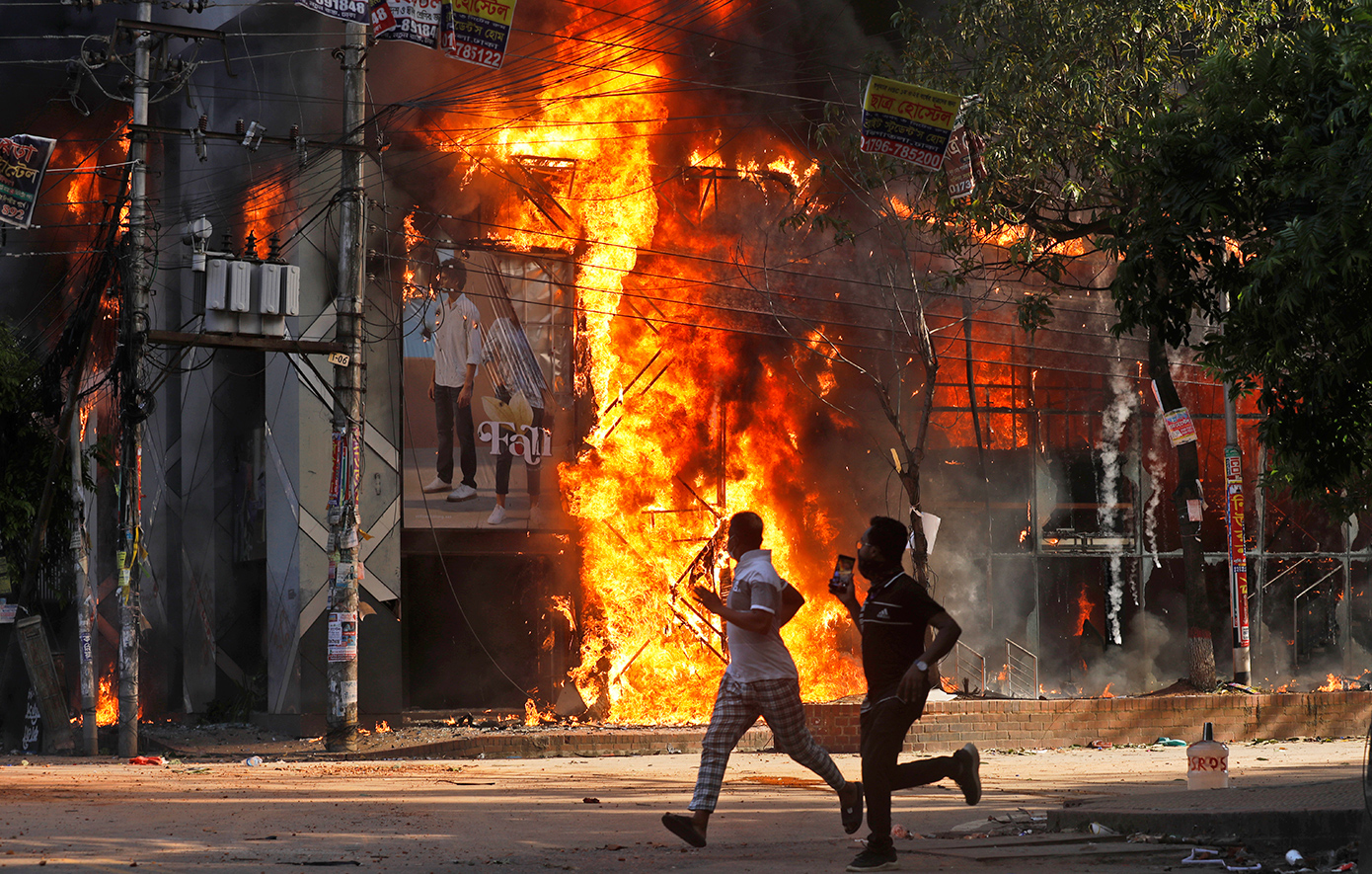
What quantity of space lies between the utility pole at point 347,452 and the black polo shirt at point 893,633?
10395mm

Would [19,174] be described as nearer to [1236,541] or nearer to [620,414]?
[620,414]

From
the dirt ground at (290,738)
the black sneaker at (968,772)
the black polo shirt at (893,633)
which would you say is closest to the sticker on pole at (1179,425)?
the dirt ground at (290,738)

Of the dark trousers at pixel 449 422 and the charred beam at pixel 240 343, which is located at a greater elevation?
the charred beam at pixel 240 343

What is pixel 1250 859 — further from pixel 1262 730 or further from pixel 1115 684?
pixel 1115 684

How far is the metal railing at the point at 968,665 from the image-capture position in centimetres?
2239

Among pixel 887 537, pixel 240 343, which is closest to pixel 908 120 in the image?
pixel 887 537

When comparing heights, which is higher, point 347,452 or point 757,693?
point 347,452

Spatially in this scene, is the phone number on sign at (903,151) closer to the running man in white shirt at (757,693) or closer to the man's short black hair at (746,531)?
the man's short black hair at (746,531)

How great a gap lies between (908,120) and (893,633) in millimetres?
7705

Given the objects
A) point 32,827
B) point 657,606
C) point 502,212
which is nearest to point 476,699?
point 657,606

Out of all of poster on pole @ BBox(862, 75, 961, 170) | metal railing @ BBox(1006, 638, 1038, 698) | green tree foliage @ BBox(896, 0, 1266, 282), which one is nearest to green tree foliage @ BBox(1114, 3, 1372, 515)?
poster on pole @ BBox(862, 75, 961, 170)

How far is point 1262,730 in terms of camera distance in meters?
17.8

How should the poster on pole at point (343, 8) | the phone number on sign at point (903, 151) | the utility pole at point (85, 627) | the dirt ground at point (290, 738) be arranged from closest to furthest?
1. the phone number on sign at point (903, 151)
2. the poster on pole at point (343, 8)
3. the dirt ground at point (290, 738)
4. the utility pole at point (85, 627)

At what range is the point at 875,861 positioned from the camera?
6078mm
